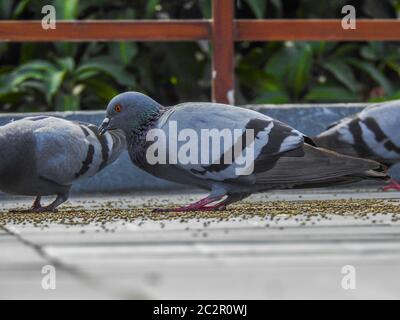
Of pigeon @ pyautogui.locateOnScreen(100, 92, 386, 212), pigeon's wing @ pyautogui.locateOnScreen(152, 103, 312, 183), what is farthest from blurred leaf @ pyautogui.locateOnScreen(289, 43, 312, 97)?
pigeon's wing @ pyautogui.locateOnScreen(152, 103, 312, 183)

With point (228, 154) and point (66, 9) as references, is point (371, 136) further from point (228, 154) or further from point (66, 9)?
point (66, 9)

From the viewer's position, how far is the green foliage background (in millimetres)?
8297

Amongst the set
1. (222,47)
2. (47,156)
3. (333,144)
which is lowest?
(47,156)

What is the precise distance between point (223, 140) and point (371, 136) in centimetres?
188

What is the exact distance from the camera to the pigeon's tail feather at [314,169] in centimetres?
477

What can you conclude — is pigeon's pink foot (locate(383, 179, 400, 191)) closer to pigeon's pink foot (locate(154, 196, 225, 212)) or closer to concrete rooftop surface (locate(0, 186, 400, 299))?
concrete rooftop surface (locate(0, 186, 400, 299))

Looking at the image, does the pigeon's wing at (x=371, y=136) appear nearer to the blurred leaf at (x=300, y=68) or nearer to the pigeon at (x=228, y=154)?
the pigeon at (x=228, y=154)

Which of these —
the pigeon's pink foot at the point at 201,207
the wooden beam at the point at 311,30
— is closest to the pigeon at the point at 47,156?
the pigeon's pink foot at the point at 201,207

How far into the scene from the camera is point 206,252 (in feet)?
11.3

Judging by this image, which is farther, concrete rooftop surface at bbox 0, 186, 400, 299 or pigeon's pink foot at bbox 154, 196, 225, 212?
pigeon's pink foot at bbox 154, 196, 225, 212

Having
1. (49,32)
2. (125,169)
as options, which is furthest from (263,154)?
(49,32)

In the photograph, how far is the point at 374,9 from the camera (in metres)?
9.20

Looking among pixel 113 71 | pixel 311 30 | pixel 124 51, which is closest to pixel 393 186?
pixel 311 30

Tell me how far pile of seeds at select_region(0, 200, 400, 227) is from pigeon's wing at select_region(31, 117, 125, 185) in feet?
0.63
